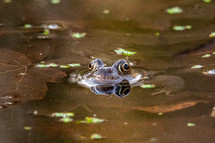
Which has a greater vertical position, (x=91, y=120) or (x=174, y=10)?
(x=174, y=10)

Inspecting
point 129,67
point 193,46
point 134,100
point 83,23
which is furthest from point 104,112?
point 83,23

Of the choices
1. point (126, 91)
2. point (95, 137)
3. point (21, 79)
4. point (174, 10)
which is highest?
point (174, 10)

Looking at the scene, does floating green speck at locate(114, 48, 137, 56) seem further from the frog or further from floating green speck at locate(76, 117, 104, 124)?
floating green speck at locate(76, 117, 104, 124)

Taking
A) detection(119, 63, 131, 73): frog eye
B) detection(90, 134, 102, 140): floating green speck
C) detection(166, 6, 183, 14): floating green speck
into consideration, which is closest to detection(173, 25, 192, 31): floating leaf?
detection(166, 6, 183, 14): floating green speck

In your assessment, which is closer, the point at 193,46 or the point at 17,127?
the point at 17,127

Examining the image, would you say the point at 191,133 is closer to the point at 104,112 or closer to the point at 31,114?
the point at 104,112

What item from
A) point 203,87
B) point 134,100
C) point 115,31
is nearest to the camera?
point 134,100

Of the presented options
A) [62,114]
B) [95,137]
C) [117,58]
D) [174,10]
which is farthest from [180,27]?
[95,137]

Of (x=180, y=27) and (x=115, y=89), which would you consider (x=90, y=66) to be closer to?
(x=115, y=89)
